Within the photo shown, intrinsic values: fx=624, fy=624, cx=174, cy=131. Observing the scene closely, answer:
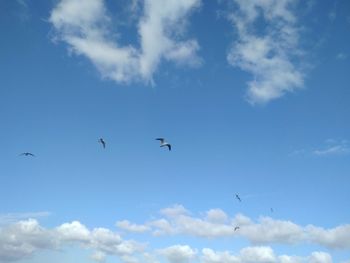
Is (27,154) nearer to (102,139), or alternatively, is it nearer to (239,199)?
(102,139)

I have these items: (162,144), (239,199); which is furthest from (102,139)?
(239,199)

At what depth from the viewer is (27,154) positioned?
143 meters

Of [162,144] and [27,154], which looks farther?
[27,154]

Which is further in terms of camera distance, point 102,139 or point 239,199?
point 239,199

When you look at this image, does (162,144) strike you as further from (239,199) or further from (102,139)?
(239,199)

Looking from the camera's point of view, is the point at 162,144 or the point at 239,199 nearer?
the point at 162,144

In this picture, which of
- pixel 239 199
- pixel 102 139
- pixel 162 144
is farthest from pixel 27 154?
pixel 239 199

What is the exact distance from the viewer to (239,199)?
148875 mm

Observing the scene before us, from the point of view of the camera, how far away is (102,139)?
135 meters

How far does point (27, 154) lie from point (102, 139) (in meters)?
19.9

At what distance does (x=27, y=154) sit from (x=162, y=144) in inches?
1301

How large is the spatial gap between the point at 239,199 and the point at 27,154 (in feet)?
166

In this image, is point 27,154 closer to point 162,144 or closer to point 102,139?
point 102,139
